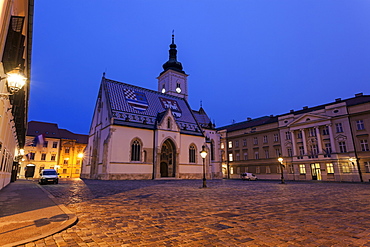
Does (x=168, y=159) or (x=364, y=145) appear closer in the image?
(x=364, y=145)

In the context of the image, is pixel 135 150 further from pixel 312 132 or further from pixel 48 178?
pixel 312 132

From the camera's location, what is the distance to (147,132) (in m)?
38.5

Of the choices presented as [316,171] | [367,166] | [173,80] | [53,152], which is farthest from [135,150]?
[367,166]

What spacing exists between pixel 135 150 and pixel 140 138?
86.9 inches

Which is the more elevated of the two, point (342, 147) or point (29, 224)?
point (342, 147)

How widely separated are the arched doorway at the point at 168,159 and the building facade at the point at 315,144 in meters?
19.0

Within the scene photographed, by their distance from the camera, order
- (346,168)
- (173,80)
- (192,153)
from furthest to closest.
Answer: (173,80) → (192,153) → (346,168)

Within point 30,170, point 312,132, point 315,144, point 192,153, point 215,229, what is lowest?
point 215,229

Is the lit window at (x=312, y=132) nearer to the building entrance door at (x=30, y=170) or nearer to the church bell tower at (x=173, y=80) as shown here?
the church bell tower at (x=173, y=80)

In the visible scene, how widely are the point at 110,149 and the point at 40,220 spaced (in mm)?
28639

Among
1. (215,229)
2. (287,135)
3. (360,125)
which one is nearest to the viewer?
(215,229)

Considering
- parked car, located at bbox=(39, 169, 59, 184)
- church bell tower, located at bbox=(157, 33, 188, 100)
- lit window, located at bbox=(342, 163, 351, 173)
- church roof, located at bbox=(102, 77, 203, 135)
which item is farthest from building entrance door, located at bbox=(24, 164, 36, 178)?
lit window, located at bbox=(342, 163, 351, 173)

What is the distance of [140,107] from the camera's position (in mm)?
40781

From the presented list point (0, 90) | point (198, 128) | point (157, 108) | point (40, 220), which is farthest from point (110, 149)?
point (40, 220)
